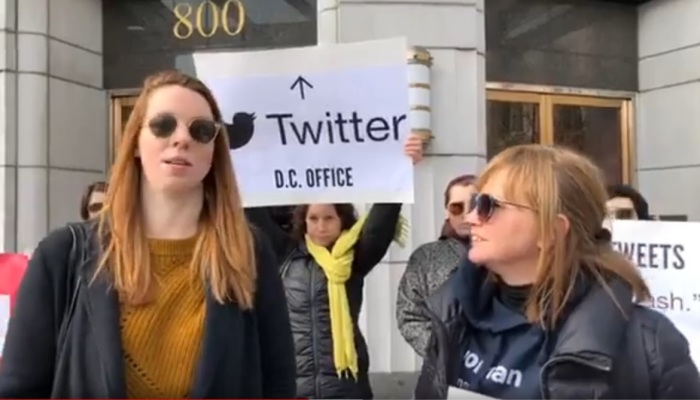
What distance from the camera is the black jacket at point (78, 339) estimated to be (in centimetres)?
216

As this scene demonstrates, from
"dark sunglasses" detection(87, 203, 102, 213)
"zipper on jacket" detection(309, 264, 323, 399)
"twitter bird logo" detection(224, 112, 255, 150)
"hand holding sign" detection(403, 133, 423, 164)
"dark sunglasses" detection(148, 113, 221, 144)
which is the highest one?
"twitter bird logo" detection(224, 112, 255, 150)

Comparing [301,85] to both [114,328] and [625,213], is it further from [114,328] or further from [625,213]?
[114,328]

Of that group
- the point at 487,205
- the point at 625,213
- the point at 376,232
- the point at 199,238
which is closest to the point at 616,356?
the point at 487,205

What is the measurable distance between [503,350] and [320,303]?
2.09 meters

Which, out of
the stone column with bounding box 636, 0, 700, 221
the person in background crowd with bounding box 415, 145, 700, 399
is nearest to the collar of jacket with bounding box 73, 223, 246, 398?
the person in background crowd with bounding box 415, 145, 700, 399

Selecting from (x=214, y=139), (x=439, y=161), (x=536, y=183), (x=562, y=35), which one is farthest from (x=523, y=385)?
(x=562, y=35)

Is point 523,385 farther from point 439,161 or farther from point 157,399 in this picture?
point 439,161

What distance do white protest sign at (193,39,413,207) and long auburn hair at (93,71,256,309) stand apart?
79.6 inches

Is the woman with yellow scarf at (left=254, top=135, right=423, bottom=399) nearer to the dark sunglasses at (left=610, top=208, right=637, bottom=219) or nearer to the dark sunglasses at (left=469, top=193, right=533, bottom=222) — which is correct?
the dark sunglasses at (left=610, top=208, right=637, bottom=219)

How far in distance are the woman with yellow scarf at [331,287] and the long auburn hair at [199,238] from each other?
1925mm

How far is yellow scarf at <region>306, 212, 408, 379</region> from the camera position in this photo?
169 inches

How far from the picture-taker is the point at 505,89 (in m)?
8.86

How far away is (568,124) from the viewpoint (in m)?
9.32

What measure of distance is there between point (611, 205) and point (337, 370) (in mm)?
1764
